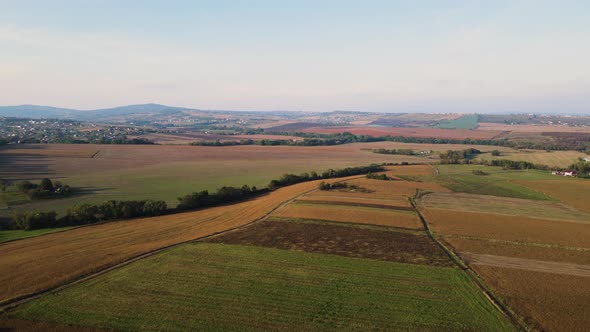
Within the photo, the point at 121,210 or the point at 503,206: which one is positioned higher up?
the point at 121,210

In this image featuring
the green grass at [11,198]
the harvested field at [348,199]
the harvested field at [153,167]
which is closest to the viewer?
the green grass at [11,198]

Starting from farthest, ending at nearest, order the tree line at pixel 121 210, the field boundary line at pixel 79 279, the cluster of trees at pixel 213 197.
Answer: the cluster of trees at pixel 213 197 → the tree line at pixel 121 210 → the field boundary line at pixel 79 279

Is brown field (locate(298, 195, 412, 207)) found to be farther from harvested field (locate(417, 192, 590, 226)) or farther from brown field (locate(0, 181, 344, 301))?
brown field (locate(0, 181, 344, 301))

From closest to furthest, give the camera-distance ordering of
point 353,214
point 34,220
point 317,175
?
point 34,220 → point 353,214 → point 317,175

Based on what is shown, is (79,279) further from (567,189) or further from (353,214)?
(567,189)

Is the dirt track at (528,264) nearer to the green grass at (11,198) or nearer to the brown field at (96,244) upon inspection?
the brown field at (96,244)

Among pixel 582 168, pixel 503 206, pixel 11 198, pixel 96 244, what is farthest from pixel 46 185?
pixel 582 168

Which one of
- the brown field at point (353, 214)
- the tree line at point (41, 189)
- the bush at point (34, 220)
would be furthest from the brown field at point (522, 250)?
the tree line at point (41, 189)

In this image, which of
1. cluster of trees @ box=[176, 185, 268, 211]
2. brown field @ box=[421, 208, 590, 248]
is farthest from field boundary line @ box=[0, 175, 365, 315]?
brown field @ box=[421, 208, 590, 248]
